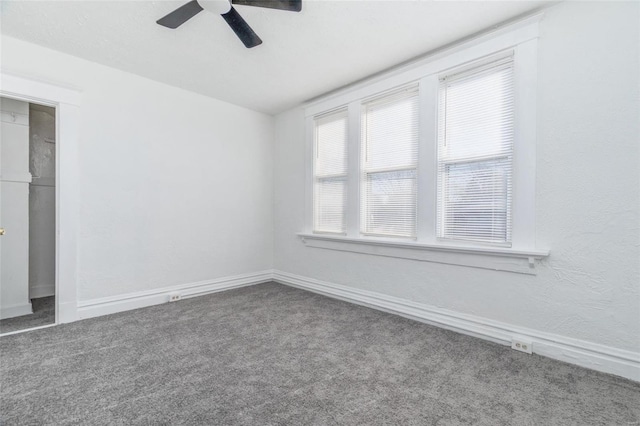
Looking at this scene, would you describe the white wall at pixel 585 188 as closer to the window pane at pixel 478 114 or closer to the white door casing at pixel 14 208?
the window pane at pixel 478 114

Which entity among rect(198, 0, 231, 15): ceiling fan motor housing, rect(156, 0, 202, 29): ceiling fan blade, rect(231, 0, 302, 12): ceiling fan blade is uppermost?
rect(156, 0, 202, 29): ceiling fan blade

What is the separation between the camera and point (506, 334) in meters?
2.36

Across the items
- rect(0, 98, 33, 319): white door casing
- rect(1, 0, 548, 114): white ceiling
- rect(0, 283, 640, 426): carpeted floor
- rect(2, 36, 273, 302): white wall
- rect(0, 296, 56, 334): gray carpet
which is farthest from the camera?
rect(0, 98, 33, 319): white door casing

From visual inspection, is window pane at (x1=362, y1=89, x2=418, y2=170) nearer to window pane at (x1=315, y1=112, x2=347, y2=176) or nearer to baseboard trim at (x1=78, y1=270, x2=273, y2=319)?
window pane at (x1=315, y1=112, x2=347, y2=176)

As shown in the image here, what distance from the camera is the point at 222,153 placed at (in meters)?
4.04

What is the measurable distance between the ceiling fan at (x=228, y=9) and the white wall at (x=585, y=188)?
1.92 m

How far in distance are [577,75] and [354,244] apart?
2.39 m

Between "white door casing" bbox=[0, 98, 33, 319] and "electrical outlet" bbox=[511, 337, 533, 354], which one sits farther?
"white door casing" bbox=[0, 98, 33, 319]

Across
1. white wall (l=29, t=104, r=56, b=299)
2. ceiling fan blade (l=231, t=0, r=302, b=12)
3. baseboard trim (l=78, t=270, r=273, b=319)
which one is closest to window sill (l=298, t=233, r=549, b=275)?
baseboard trim (l=78, t=270, r=273, b=319)

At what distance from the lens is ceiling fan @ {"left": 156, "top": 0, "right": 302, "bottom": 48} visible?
1866mm

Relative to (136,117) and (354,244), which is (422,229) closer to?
(354,244)

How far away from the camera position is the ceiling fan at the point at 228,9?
187 centimetres

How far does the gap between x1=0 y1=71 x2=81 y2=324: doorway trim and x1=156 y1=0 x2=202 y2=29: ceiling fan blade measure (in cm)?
152

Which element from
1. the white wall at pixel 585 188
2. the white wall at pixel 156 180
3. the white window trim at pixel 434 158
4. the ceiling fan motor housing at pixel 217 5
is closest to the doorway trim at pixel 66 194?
the white wall at pixel 156 180
